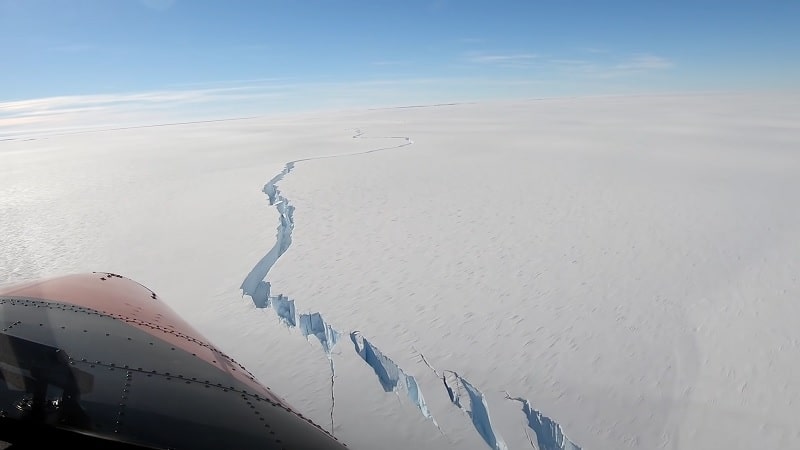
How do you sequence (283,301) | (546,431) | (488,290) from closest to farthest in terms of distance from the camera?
(546,431) < (283,301) < (488,290)

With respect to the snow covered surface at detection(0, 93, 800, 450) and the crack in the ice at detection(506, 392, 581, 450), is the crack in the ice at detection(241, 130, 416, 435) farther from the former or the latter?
the crack in the ice at detection(506, 392, 581, 450)

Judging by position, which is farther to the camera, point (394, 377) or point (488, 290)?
point (488, 290)

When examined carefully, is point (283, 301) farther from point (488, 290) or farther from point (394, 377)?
point (488, 290)

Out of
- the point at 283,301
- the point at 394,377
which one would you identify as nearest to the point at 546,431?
the point at 394,377

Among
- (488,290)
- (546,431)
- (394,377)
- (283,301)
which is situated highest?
(283,301)

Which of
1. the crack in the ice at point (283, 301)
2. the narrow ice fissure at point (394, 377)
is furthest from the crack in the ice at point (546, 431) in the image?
the crack in the ice at point (283, 301)

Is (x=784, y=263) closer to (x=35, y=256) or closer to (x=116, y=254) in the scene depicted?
(x=116, y=254)

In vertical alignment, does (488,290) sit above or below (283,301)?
below

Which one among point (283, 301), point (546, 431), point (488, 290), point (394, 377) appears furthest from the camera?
point (488, 290)

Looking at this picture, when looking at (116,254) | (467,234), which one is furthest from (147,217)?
(467,234)
